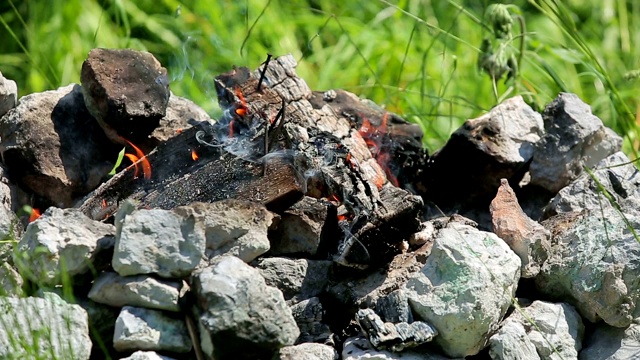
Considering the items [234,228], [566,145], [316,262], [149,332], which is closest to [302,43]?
[566,145]

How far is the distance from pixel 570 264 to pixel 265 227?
0.75m

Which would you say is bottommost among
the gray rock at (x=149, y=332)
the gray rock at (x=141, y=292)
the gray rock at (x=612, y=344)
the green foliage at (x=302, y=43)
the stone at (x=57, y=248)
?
the green foliage at (x=302, y=43)

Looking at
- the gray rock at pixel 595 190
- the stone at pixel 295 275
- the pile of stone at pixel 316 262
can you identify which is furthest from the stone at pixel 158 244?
the gray rock at pixel 595 190

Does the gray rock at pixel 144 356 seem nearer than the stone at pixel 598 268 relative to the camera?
Yes

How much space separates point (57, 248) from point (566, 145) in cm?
146

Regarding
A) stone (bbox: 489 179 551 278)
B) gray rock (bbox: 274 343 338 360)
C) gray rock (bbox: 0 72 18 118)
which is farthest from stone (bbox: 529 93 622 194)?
gray rock (bbox: 0 72 18 118)

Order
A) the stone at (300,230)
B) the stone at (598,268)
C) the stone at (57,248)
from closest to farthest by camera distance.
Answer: the stone at (57,248)
the stone at (598,268)
the stone at (300,230)

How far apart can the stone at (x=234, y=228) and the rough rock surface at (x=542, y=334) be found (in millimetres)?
579

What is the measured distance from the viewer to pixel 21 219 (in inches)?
102

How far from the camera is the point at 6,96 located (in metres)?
2.66

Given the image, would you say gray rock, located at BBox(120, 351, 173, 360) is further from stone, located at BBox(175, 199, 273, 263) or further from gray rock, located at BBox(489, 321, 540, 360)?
gray rock, located at BBox(489, 321, 540, 360)

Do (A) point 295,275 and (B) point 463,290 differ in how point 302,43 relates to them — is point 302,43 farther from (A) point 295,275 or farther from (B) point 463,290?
(B) point 463,290

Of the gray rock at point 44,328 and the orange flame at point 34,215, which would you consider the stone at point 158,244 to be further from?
the orange flame at point 34,215

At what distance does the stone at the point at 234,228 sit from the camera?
7.02 ft
